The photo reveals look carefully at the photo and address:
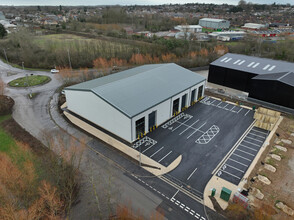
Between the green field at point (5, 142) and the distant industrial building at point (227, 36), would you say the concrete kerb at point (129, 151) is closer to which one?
the green field at point (5, 142)

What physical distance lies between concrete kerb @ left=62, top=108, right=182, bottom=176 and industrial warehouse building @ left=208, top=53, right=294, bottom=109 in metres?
26.3

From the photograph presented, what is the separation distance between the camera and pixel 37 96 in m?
46.3

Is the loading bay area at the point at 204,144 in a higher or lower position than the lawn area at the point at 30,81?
lower

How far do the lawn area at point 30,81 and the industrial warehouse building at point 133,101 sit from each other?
2082 cm

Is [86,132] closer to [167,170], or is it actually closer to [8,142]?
[8,142]

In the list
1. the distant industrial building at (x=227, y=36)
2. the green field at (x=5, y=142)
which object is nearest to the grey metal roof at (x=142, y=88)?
the green field at (x=5, y=142)

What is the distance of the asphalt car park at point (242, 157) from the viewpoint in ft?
83.2

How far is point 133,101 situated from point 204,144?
41.6 feet

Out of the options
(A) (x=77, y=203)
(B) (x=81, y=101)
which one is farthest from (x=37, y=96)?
(A) (x=77, y=203)

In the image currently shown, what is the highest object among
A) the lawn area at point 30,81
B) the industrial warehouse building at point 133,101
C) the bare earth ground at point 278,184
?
the industrial warehouse building at point 133,101

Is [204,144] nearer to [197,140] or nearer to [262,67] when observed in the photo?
[197,140]

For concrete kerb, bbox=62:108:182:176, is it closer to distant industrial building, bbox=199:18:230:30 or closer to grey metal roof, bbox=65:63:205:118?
grey metal roof, bbox=65:63:205:118

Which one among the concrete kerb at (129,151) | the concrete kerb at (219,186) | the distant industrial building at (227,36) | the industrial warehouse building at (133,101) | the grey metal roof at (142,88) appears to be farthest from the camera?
the distant industrial building at (227,36)

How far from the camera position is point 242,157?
92.7ft
